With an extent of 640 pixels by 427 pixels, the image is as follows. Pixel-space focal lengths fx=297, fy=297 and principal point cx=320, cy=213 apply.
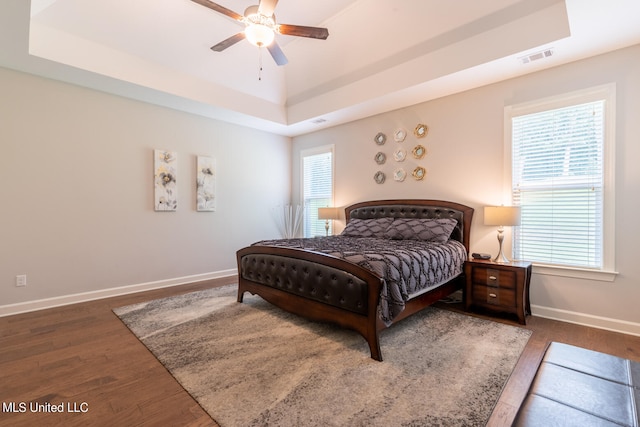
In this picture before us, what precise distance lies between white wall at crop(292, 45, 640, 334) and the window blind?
6.6 inches

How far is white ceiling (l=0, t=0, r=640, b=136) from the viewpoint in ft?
9.57

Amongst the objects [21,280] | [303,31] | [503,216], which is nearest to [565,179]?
[503,216]

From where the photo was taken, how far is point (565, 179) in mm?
3311

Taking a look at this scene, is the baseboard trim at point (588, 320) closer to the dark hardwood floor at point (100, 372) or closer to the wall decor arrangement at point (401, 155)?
the dark hardwood floor at point (100, 372)

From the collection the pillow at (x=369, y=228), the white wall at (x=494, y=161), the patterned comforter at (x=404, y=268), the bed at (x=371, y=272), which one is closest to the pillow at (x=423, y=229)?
the bed at (x=371, y=272)

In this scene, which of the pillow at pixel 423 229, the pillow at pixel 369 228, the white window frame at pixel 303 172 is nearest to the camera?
the pillow at pixel 423 229

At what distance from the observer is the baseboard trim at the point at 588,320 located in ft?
9.70

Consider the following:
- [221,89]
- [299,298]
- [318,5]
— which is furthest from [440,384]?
[221,89]

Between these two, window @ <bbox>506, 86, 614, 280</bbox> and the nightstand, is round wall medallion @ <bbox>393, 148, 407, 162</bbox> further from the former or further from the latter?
the nightstand

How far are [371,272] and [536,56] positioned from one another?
2974mm

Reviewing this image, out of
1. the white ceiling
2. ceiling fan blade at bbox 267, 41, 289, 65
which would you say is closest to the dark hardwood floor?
the white ceiling

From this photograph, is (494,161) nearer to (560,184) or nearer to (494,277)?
(560,184)

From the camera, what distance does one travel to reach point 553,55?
3152 mm

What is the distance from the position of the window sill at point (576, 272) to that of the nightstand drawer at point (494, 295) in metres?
0.57
